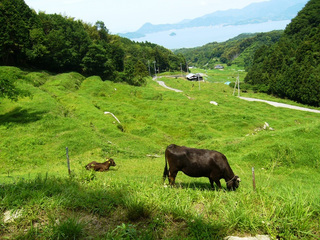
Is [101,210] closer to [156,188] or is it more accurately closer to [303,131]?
[156,188]

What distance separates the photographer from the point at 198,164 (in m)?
10.3

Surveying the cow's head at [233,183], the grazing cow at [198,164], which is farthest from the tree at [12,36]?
the cow's head at [233,183]

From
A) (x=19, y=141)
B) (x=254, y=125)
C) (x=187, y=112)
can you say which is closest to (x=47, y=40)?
(x=187, y=112)

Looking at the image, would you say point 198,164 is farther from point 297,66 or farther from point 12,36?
point 297,66

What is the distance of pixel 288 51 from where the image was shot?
9588 cm

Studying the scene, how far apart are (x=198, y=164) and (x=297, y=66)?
79.3m

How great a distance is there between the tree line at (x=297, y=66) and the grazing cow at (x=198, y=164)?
67.3m

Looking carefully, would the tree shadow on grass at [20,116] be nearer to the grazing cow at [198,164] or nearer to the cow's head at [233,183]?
the grazing cow at [198,164]

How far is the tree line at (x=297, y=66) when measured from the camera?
6825 centimetres

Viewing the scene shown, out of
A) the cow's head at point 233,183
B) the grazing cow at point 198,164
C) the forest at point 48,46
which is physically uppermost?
the forest at point 48,46

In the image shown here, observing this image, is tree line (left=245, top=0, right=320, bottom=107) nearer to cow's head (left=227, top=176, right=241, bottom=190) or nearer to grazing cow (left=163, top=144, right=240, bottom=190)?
cow's head (left=227, top=176, right=241, bottom=190)

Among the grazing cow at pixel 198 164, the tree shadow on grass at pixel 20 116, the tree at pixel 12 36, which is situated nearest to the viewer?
the grazing cow at pixel 198 164

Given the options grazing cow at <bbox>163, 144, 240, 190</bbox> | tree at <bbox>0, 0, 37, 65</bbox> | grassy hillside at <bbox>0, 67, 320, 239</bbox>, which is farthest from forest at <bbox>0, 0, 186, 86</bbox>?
grazing cow at <bbox>163, 144, 240, 190</bbox>

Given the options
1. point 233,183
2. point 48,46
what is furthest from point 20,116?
point 48,46
